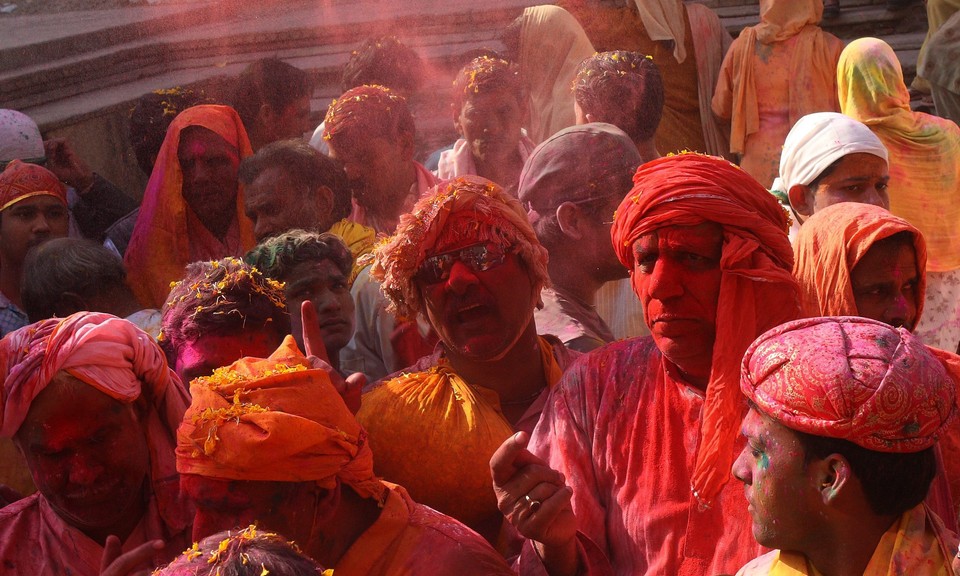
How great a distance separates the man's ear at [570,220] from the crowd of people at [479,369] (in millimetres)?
11

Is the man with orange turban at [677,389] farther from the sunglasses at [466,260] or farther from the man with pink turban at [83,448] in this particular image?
the man with pink turban at [83,448]

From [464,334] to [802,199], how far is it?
2.01m

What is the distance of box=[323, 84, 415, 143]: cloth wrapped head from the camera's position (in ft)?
22.6

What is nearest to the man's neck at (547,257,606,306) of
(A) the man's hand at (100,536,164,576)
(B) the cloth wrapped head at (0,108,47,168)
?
(A) the man's hand at (100,536,164,576)

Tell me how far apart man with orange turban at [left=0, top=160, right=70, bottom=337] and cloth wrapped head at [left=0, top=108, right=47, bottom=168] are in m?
0.65

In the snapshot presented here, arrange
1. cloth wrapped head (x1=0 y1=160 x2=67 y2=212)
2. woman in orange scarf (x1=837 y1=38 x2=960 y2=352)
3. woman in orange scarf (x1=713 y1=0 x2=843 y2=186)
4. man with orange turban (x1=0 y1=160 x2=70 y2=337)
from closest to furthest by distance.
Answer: man with orange turban (x1=0 y1=160 x2=70 y2=337), cloth wrapped head (x1=0 y1=160 x2=67 y2=212), woman in orange scarf (x1=837 y1=38 x2=960 y2=352), woman in orange scarf (x1=713 y1=0 x2=843 y2=186)

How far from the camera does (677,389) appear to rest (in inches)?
156

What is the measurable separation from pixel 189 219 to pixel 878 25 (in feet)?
20.1

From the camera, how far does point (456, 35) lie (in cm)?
1055

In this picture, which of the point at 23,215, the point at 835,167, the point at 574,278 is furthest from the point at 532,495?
the point at 23,215

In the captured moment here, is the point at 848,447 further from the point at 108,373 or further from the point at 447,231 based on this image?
the point at 108,373

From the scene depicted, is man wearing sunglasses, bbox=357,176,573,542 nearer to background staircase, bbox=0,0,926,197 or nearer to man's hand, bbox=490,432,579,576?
man's hand, bbox=490,432,579,576

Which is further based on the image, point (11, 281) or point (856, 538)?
point (11, 281)

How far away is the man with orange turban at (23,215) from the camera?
21.6 ft
